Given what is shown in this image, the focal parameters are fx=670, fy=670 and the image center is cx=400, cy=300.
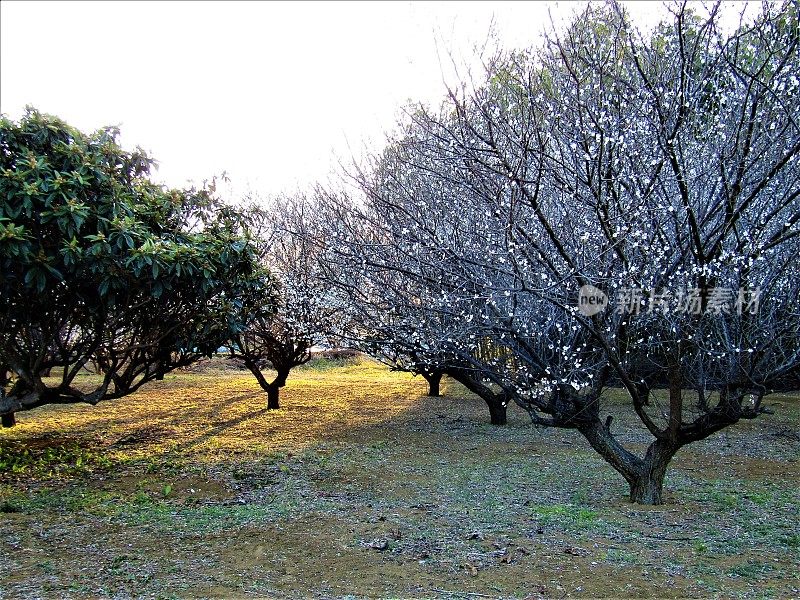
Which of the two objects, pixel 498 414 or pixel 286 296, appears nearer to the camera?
pixel 286 296

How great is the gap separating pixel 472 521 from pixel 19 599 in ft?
10.2

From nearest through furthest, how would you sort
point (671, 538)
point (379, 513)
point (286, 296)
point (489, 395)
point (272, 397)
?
point (671, 538), point (379, 513), point (489, 395), point (286, 296), point (272, 397)

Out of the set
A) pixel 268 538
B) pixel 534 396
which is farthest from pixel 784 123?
pixel 268 538

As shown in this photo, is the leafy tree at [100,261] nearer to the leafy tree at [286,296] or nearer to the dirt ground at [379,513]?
the leafy tree at [286,296]

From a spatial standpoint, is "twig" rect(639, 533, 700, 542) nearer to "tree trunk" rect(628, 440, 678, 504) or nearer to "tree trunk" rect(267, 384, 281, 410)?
"tree trunk" rect(628, 440, 678, 504)

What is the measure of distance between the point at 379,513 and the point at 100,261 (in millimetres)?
3229

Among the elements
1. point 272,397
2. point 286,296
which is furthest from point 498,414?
point 272,397

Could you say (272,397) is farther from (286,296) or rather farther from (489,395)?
(489,395)

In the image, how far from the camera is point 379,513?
557cm

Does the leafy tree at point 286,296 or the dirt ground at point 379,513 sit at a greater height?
the leafy tree at point 286,296

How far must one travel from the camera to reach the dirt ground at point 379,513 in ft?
13.3

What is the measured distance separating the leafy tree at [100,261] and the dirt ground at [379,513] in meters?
1.36

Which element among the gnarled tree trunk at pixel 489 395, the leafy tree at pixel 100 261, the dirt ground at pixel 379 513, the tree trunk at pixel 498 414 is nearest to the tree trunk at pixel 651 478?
the dirt ground at pixel 379 513

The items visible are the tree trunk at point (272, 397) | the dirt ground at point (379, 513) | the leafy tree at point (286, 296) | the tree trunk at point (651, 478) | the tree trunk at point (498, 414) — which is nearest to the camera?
the dirt ground at point (379, 513)
